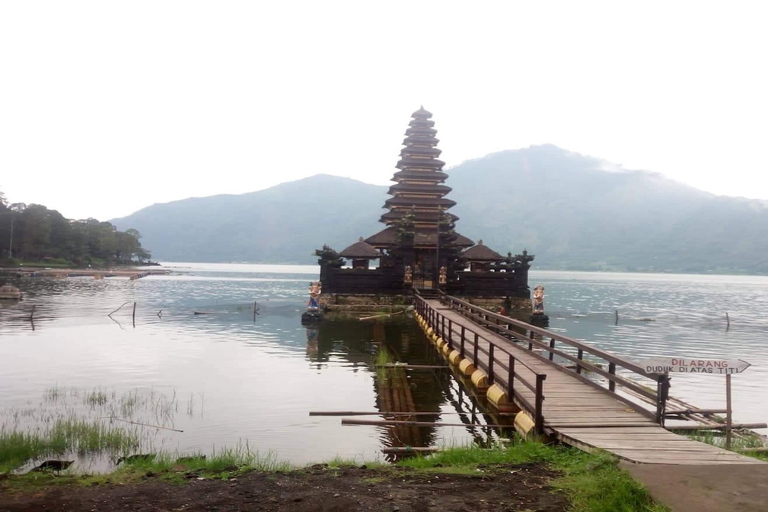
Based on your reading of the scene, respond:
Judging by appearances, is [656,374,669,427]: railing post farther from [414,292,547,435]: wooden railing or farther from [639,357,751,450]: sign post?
[414,292,547,435]: wooden railing

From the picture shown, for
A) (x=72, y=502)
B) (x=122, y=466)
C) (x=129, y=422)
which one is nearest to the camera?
(x=72, y=502)

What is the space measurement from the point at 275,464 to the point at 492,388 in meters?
5.73

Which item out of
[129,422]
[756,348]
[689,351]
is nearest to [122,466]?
[129,422]

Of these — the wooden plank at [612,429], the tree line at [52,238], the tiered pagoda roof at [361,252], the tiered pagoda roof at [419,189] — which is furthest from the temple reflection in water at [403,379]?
the tree line at [52,238]

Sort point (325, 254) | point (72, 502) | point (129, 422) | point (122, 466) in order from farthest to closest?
1. point (325, 254)
2. point (129, 422)
3. point (122, 466)
4. point (72, 502)

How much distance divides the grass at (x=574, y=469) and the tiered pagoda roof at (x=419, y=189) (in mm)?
36188

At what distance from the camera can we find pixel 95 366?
2014cm

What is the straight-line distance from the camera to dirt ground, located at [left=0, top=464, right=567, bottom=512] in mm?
6582

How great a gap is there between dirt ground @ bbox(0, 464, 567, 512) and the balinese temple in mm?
32293

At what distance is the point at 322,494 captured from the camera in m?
7.08

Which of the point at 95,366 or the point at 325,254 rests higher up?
the point at 325,254

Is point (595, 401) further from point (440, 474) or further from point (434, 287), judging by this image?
point (434, 287)

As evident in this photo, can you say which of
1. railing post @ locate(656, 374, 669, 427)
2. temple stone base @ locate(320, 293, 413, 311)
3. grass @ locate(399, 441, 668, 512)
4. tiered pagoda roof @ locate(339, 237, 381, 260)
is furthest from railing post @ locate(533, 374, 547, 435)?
tiered pagoda roof @ locate(339, 237, 381, 260)

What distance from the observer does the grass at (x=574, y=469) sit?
5988 millimetres
